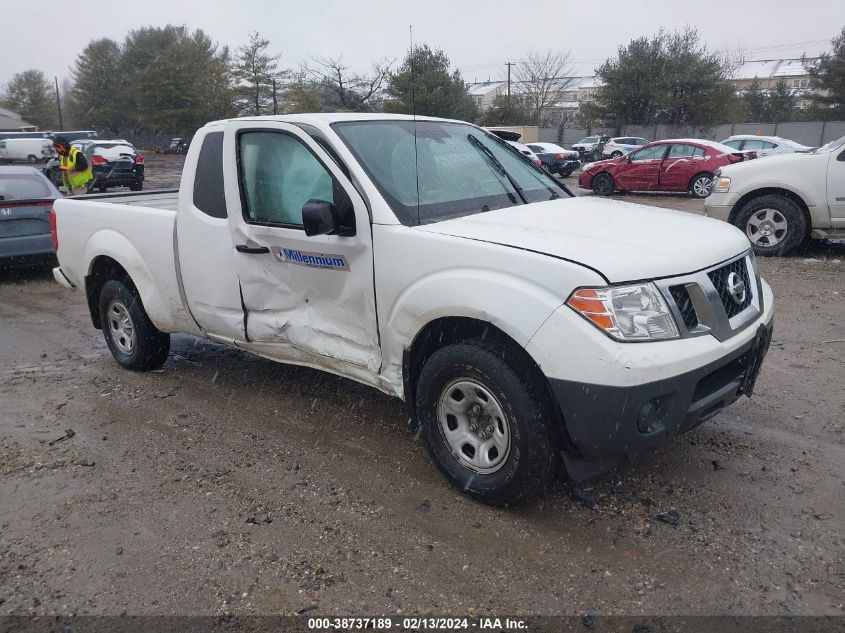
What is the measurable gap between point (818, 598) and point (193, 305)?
3924 mm

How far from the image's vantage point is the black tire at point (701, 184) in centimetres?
1700

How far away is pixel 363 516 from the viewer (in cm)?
334

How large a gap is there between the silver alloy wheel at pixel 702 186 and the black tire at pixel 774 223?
8394 millimetres

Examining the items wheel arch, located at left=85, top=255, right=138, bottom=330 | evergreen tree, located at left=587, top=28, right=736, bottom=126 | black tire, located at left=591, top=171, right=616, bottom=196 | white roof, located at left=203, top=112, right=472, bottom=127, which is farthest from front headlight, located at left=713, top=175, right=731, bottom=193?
evergreen tree, located at left=587, top=28, right=736, bottom=126

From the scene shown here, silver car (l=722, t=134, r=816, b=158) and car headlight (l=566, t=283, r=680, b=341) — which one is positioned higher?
silver car (l=722, t=134, r=816, b=158)

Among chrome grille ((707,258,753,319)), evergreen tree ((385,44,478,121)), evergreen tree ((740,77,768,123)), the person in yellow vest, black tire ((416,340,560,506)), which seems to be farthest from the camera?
evergreen tree ((740,77,768,123))

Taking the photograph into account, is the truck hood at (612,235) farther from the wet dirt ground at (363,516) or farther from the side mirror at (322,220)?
the wet dirt ground at (363,516)

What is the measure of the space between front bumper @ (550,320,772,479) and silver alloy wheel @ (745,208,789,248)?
22.3 feet

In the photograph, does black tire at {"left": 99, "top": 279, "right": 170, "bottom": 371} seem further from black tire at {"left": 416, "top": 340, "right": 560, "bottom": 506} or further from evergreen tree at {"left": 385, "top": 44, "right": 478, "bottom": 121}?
evergreen tree at {"left": 385, "top": 44, "right": 478, "bottom": 121}

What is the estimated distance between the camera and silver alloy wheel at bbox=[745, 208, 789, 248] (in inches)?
352

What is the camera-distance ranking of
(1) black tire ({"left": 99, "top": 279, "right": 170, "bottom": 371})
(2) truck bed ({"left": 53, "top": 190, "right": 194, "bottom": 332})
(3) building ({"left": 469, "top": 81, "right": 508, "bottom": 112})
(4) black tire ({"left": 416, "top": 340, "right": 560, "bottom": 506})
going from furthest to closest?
1. (3) building ({"left": 469, "top": 81, "right": 508, "bottom": 112})
2. (1) black tire ({"left": 99, "top": 279, "right": 170, "bottom": 371})
3. (2) truck bed ({"left": 53, "top": 190, "right": 194, "bottom": 332})
4. (4) black tire ({"left": 416, "top": 340, "right": 560, "bottom": 506})

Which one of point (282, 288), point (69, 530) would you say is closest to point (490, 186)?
point (282, 288)

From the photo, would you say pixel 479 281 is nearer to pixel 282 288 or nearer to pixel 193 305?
pixel 282 288

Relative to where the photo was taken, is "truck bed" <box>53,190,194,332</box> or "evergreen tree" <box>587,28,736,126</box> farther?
"evergreen tree" <box>587,28,736,126</box>
